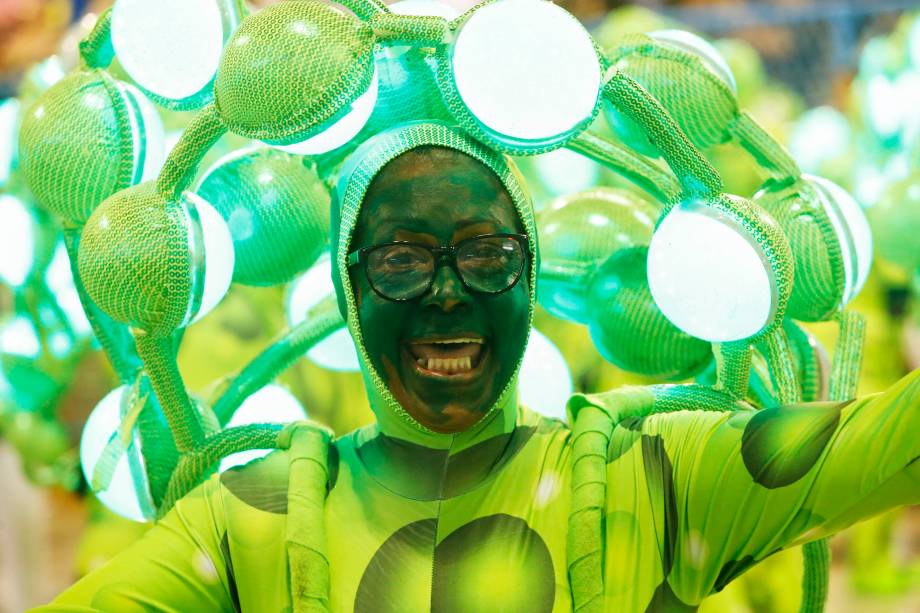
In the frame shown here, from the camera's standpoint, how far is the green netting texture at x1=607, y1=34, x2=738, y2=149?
1.45m

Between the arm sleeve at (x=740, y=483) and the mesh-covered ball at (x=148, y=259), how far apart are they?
0.46m

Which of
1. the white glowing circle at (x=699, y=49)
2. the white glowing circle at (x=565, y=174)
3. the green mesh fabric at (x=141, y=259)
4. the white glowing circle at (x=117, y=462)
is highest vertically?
the white glowing circle at (x=565, y=174)

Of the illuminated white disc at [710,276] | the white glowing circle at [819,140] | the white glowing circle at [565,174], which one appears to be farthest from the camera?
the white glowing circle at [819,140]

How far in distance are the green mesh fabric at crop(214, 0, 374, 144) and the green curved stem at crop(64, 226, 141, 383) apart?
33 cm

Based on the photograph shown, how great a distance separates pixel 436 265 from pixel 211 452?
0.36 meters

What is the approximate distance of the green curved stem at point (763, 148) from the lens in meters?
1.47

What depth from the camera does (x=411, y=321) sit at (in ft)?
3.96

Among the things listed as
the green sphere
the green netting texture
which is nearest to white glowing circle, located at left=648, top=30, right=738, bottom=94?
the green netting texture

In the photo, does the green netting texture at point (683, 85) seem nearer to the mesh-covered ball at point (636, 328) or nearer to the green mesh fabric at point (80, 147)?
the mesh-covered ball at point (636, 328)

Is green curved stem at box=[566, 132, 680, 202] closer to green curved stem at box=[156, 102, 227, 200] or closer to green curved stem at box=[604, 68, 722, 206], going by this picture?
green curved stem at box=[604, 68, 722, 206]

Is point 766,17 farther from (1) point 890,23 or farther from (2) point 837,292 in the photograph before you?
(2) point 837,292

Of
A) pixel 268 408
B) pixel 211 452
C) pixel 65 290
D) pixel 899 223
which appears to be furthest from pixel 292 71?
pixel 899 223

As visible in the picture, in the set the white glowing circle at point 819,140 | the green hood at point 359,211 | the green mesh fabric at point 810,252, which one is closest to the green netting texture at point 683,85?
the green mesh fabric at point 810,252

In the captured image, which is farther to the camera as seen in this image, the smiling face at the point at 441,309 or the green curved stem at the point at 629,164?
the green curved stem at the point at 629,164
